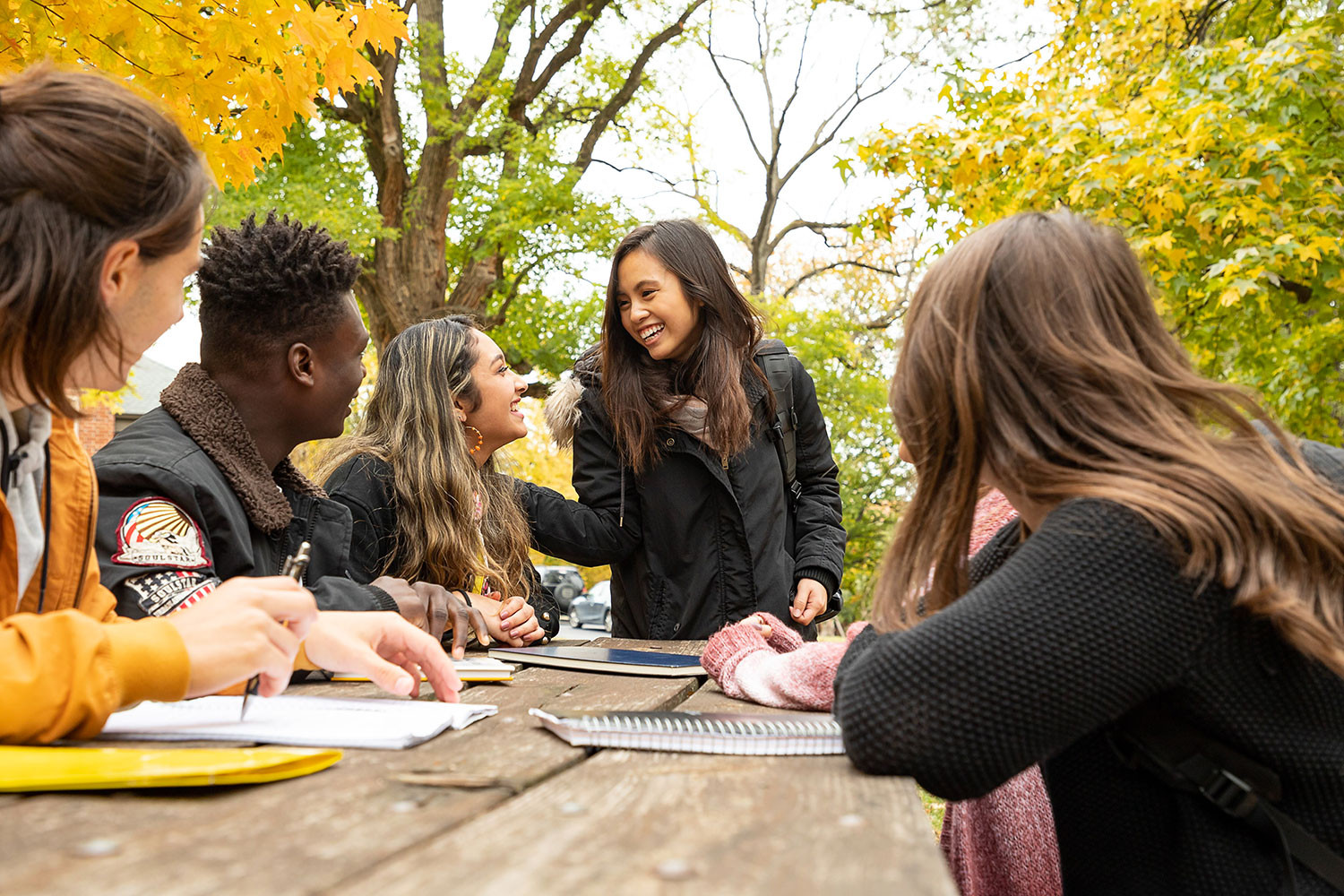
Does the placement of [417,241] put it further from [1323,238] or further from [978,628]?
[978,628]

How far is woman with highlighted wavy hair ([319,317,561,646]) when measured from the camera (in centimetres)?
323

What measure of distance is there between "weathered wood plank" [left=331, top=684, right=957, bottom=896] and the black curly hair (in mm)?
1641

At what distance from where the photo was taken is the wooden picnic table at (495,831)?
0.83 m

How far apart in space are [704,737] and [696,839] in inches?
19.1

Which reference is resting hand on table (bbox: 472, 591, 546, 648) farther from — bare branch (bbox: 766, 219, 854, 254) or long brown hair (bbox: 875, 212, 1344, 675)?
bare branch (bbox: 766, 219, 854, 254)

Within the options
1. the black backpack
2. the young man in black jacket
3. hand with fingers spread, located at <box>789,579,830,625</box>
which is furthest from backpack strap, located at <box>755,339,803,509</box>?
the young man in black jacket

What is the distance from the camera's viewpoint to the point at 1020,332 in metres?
1.50

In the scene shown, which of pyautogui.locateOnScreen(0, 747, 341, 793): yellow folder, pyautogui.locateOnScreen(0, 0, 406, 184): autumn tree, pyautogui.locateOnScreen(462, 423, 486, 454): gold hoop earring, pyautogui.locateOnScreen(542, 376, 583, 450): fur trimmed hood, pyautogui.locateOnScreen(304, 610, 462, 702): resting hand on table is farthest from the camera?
pyautogui.locateOnScreen(542, 376, 583, 450): fur trimmed hood

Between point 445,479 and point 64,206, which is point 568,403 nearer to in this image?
point 445,479

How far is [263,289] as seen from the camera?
8.54 feet

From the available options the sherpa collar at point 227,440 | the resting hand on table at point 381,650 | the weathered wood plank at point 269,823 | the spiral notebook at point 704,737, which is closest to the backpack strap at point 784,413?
the sherpa collar at point 227,440

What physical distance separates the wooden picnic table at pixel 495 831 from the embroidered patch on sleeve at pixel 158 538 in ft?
2.46

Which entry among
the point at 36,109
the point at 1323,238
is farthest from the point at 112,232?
the point at 1323,238

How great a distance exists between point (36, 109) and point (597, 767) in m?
1.15
